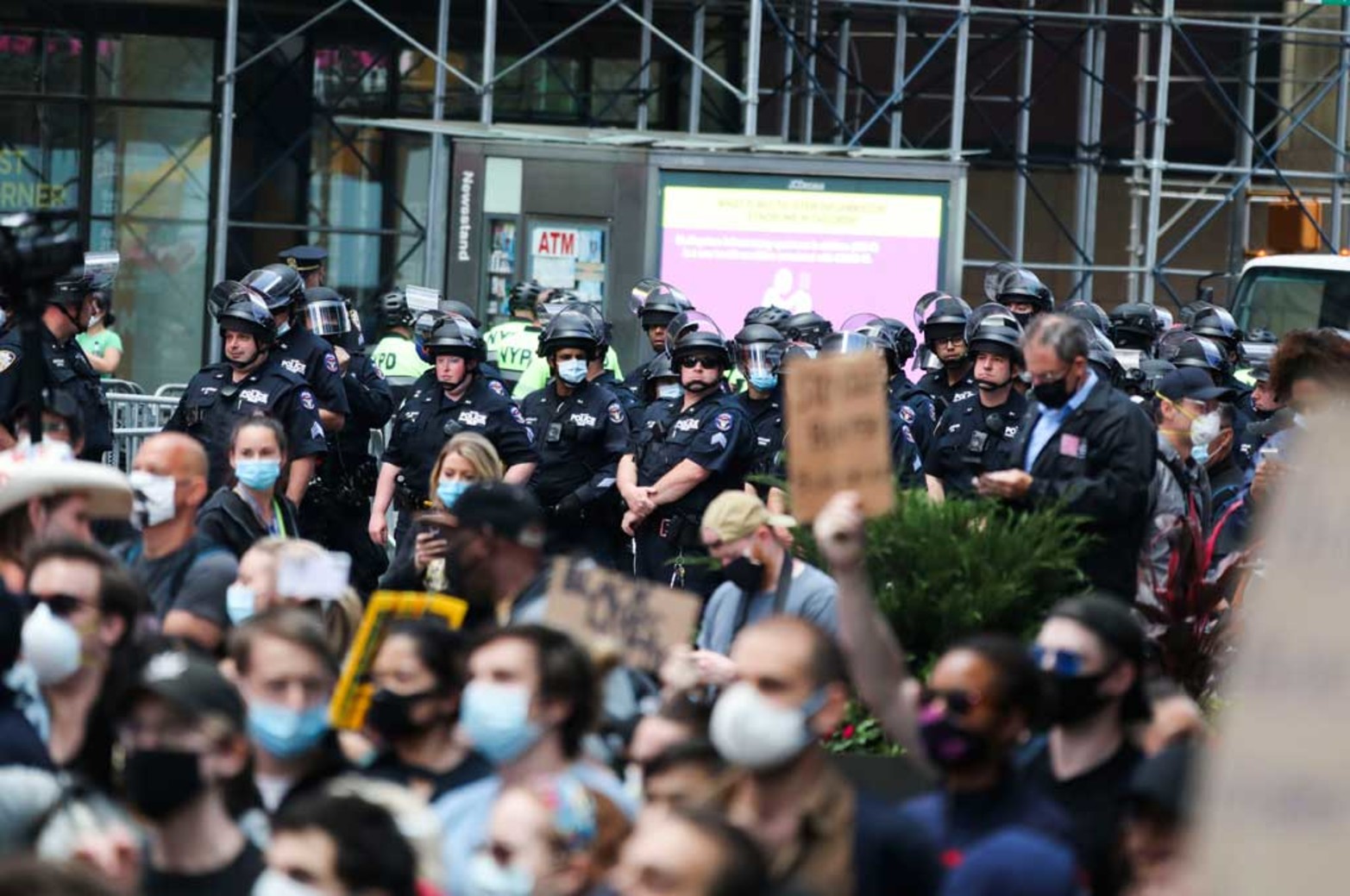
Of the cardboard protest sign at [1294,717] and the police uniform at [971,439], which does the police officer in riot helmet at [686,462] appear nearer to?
the police uniform at [971,439]

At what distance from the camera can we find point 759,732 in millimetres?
4926

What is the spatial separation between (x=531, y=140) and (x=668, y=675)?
1368 centimetres

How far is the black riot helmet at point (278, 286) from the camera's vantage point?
12.2m

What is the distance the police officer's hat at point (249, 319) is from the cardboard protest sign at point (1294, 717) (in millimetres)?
8126

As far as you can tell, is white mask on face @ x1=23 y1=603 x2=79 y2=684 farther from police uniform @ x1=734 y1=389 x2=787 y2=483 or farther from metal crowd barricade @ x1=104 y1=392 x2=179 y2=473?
metal crowd barricade @ x1=104 y1=392 x2=179 y2=473

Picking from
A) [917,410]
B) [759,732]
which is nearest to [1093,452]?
[759,732]

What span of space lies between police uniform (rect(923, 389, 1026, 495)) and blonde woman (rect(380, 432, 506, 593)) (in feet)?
10.7

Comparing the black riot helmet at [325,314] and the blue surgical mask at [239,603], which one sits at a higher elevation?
the black riot helmet at [325,314]

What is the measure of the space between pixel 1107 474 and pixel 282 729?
12.6ft

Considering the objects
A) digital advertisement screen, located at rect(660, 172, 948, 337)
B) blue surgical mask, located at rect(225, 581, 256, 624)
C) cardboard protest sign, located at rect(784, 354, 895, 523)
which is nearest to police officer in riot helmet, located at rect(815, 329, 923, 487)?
blue surgical mask, located at rect(225, 581, 256, 624)

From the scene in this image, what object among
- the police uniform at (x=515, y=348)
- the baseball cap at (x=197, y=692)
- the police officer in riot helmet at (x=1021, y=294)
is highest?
the police officer in riot helmet at (x=1021, y=294)

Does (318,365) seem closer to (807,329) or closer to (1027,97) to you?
(807,329)

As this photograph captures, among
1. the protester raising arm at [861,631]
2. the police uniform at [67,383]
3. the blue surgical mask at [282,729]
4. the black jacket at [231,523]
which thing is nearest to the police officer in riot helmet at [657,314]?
the police uniform at [67,383]

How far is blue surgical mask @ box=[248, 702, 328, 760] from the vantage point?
217 inches
